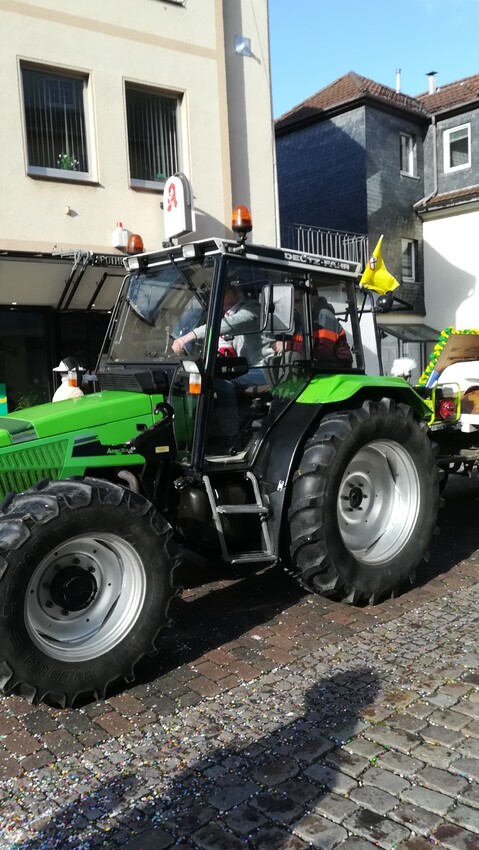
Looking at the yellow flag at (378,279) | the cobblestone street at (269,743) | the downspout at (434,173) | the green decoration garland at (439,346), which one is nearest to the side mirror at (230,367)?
the cobblestone street at (269,743)

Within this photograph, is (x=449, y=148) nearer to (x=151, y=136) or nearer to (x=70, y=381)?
(x=151, y=136)

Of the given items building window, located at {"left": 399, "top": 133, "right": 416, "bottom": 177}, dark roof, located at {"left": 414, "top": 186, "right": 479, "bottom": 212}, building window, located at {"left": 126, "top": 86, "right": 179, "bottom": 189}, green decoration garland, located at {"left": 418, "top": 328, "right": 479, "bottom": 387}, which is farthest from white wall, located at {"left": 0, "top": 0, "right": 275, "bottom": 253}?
building window, located at {"left": 399, "top": 133, "right": 416, "bottom": 177}

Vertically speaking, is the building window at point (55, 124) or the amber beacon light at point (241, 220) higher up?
the building window at point (55, 124)

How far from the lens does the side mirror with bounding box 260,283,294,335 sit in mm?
3900

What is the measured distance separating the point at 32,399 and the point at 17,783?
25.8 feet

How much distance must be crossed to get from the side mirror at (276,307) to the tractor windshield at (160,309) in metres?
0.34

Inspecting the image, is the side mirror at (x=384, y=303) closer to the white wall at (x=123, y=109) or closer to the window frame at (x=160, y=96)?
the white wall at (x=123, y=109)

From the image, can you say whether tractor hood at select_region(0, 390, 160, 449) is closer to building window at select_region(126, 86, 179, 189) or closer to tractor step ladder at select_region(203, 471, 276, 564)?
tractor step ladder at select_region(203, 471, 276, 564)

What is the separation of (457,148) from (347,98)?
3799 mm

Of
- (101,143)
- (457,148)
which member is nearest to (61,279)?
(101,143)

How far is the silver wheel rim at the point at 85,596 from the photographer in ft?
10.3

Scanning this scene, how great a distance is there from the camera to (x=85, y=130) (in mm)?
9812

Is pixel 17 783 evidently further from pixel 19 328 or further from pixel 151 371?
pixel 19 328

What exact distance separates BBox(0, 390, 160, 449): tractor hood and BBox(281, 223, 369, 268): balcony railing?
12998mm
